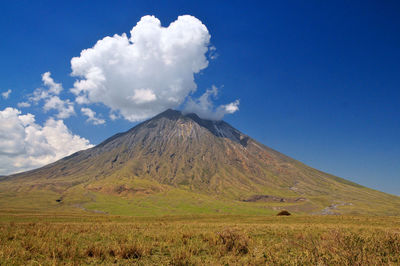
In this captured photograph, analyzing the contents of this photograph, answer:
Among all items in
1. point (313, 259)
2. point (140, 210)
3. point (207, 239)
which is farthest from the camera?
point (140, 210)

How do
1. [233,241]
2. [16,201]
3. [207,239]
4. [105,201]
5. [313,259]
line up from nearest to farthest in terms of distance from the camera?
[313,259] < [233,241] < [207,239] < [16,201] < [105,201]

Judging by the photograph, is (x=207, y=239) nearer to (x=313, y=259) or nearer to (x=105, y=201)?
(x=313, y=259)

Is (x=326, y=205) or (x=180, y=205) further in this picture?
(x=326, y=205)

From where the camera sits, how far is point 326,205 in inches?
7480

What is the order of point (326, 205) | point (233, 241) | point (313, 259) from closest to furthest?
point (313, 259) < point (233, 241) < point (326, 205)

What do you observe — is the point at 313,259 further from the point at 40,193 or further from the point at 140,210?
the point at 40,193

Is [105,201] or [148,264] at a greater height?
[148,264]

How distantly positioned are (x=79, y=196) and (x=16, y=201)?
131 feet

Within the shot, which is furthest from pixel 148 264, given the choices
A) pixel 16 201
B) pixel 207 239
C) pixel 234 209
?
pixel 16 201

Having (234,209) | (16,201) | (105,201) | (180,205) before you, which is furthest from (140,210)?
(16,201)

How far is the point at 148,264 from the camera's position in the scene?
27.2ft

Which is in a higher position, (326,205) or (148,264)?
(148,264)

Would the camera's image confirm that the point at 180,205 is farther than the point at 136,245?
Yes

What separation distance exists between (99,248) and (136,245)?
1.47 meters
